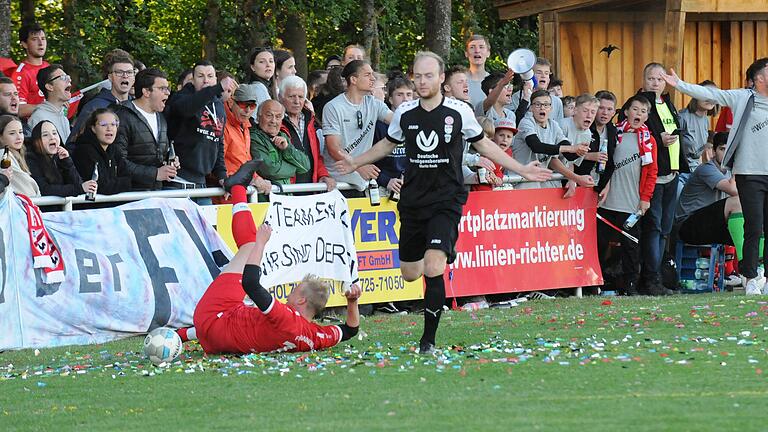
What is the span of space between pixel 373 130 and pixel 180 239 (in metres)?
2.65

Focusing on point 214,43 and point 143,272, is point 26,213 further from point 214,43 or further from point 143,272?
point 214,43

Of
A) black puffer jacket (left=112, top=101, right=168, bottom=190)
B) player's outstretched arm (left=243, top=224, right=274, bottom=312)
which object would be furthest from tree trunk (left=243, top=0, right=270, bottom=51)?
player's outstretched arm (left=243, top=224, right=274, bottom=312)

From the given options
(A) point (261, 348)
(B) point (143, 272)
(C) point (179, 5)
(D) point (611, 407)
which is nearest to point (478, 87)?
(B) point (143, 272)

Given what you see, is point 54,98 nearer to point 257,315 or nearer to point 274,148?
point 274,148

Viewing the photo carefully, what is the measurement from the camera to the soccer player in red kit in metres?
9.92

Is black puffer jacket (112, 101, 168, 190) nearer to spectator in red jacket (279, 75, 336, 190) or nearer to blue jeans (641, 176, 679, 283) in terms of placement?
spectator in red jacket (279, 75, 336, 190)

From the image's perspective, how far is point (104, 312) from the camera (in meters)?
12.4

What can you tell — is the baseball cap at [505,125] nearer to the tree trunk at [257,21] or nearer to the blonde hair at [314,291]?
the blonde hair at [314,291]

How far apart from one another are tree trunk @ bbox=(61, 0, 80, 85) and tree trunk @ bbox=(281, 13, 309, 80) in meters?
3.96

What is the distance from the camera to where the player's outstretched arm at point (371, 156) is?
35.9ft

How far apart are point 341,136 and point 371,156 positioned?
11.1ft

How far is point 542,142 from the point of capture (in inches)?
615

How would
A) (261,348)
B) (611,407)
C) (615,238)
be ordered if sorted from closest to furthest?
(611,407) < (261,348) < (615,238)

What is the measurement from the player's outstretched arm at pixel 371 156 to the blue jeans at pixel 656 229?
5.99m
